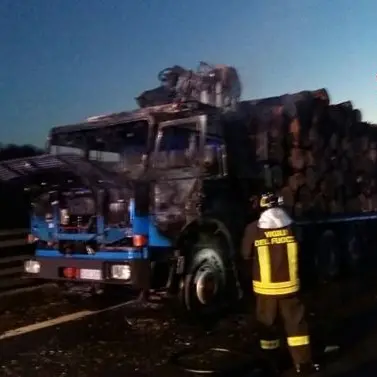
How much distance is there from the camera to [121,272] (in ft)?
23.3

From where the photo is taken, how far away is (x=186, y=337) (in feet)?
22.5

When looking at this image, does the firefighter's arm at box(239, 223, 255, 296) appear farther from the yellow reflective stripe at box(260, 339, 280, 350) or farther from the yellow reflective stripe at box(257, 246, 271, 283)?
the yellow reflective stripe at box(260, 339, 280, 350)

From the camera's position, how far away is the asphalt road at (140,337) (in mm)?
5738

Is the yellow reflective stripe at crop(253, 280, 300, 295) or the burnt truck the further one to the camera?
the burnt truck

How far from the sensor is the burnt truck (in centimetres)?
718

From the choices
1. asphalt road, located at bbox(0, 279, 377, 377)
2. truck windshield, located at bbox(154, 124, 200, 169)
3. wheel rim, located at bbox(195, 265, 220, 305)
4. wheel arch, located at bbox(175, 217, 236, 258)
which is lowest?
asphalt road, located at bbox(0, 279, 377, 377)

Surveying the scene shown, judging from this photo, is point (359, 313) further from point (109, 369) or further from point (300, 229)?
point (109, 369)

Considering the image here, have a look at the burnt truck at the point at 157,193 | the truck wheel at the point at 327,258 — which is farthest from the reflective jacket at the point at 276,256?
the truck wheel at the point at 327,258

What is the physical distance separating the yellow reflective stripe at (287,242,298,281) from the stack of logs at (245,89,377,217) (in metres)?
3.38

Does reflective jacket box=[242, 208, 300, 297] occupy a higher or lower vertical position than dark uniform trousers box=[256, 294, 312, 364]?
higher

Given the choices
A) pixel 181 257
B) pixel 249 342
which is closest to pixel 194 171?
pixel 181 257

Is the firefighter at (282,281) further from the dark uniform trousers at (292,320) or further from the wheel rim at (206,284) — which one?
the wheel rim at (206,284)

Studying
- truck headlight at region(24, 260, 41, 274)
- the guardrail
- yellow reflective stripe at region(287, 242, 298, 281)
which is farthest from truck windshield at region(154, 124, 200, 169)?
the guardrail

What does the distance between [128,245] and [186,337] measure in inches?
48.4
